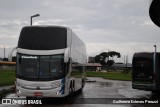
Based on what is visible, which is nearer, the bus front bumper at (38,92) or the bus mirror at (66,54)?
the bus front bumper at (38,92)

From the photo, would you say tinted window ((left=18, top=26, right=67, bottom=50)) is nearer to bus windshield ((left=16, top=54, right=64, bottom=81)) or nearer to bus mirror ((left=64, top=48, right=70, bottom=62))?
bus mirror ((left=64, top=48, right=70, bottom=62))

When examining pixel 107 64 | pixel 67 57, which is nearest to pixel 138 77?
pixel 67 57

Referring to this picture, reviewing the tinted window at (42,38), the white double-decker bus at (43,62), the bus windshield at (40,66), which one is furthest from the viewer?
the tinted window at (42,38)

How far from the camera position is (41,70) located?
61.0ft

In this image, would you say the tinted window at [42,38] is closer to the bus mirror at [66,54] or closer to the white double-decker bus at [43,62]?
the white double-decker bus at [43,62]

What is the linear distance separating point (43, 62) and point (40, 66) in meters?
0.24

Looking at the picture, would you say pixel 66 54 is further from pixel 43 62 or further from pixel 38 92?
pixel 38 92

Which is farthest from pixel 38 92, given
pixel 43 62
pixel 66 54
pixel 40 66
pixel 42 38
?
pixel 42 38

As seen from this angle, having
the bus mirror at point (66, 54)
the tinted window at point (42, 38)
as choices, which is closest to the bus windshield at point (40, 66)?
the bus mirror at point (66, 54)

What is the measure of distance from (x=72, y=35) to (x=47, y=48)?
109 inches

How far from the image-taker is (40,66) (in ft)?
61.2

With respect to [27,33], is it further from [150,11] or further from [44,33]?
[150,11]

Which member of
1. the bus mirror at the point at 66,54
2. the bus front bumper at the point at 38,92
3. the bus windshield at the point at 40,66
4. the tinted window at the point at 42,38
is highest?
the tinted window at the point at 42,38

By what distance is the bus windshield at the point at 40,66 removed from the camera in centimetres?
1850
